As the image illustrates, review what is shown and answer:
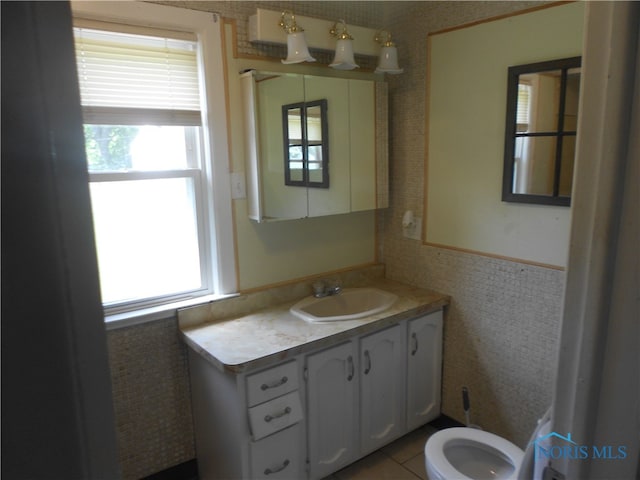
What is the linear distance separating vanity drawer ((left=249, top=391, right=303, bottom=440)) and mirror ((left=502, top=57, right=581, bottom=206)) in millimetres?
1404

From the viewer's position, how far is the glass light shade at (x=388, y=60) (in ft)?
7.98

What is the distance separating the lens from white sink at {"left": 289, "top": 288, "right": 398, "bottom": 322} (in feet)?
8.27

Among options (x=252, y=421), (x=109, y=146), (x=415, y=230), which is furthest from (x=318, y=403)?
(x=109, y=146)

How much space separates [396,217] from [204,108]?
131 cm

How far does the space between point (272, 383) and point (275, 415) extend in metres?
0.14

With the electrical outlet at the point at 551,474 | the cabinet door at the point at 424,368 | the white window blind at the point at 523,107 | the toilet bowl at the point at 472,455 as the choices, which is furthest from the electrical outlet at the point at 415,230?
the electrical outlet at the point at 551,474

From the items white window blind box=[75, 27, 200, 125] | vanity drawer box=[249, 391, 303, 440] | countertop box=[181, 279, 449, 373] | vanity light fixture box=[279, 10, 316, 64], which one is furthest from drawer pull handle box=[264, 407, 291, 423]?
vanity light fixture box=[279, 10, 316, 64]

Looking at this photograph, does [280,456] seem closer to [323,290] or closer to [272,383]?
[272,383]

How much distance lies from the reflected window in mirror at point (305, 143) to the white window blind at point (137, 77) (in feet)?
1.54

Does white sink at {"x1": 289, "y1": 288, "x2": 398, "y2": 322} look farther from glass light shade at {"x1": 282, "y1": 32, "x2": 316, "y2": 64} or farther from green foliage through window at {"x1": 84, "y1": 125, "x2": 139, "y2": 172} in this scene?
glass light shade at {"x1": 282, "y1": 32, "x2": 316, "y2": 64}

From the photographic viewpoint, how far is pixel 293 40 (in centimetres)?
218

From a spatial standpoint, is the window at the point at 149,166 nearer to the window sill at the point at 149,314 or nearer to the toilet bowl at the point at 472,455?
the window sill at the point at 149,314

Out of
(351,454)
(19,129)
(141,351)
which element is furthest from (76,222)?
(351,454)

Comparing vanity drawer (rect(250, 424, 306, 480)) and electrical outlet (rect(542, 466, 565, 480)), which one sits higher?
electrical outlet (rect(542, 466, 565, 480))
